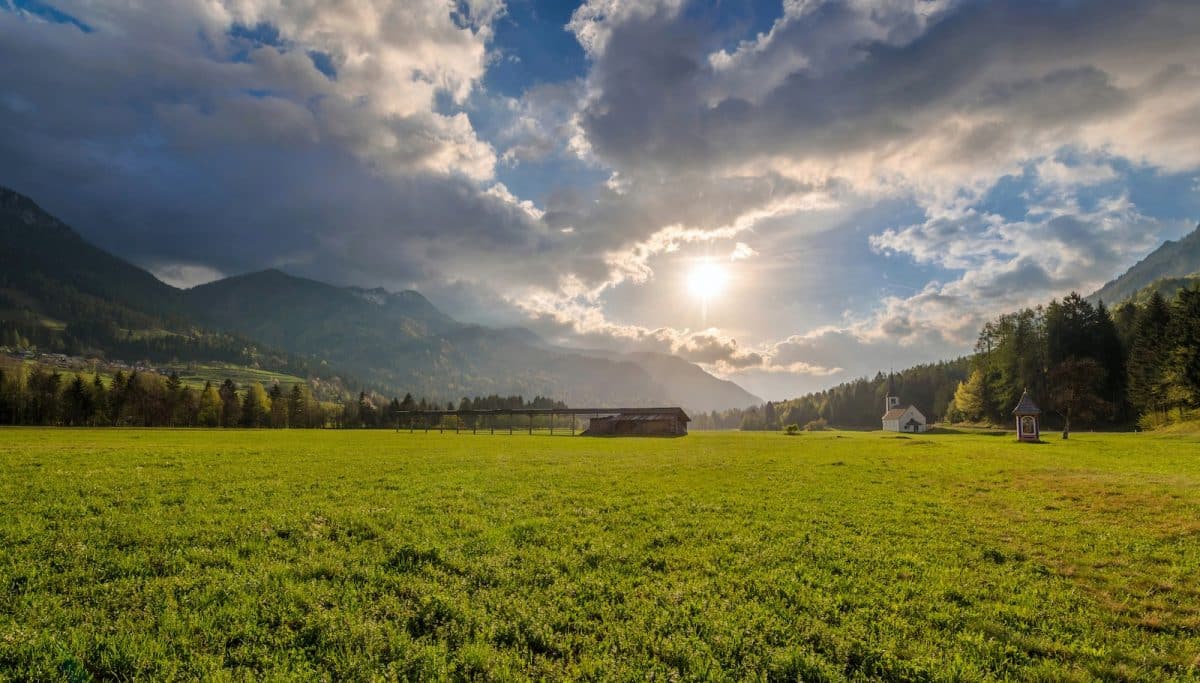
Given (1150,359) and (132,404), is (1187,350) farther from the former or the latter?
(132,404)

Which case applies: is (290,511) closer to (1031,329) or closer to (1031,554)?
(1031,554)

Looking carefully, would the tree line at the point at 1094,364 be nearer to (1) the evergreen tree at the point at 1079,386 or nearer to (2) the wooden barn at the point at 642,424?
(1) the evergreen tree at the point at 1079,386

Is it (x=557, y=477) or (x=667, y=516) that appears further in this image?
(x=557, y=477)

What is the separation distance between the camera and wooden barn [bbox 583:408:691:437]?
10650 centimetres

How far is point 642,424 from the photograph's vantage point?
108500 millimetres

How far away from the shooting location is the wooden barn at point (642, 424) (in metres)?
106

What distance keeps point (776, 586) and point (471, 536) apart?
7927mm

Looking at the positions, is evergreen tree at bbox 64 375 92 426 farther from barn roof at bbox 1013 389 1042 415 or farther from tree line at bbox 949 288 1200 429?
tree line at bbox 949 288 1200 429

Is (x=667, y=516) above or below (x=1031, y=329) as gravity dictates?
below

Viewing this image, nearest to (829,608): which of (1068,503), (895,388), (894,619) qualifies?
(894,619)

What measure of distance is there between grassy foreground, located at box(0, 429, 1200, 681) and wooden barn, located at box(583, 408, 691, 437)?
283 feet

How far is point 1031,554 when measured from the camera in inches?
521

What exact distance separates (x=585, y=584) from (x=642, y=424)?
327ft

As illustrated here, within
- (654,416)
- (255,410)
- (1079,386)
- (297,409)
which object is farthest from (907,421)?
(255,410)
